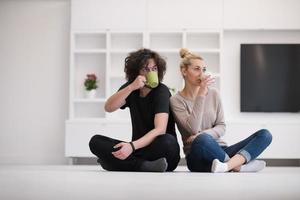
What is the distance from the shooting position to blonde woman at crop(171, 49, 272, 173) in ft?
Answer: 10.2

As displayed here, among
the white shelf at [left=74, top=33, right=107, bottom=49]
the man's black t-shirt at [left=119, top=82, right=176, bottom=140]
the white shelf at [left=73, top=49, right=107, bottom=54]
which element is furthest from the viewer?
the white shelf at [left=74, top=33, right=107, bottom=49]

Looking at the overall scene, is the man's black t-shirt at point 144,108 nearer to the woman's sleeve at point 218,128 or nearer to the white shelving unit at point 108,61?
the woman's sleeve at point 218,128

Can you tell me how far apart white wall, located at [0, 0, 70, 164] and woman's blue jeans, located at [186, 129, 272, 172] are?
3.85m

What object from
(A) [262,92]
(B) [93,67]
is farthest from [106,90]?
(A) [262,92]

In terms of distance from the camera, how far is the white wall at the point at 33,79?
6875 millimetres

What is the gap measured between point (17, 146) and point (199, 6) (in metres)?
2.73

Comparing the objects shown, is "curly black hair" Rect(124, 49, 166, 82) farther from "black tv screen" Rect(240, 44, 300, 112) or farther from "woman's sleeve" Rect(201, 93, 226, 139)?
"black tv screen" Rect(240, 44, 300, 112)

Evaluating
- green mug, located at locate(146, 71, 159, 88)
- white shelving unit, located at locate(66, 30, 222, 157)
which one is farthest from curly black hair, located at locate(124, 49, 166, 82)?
white shelving unit, located at locate(66, 30, 222, 157)

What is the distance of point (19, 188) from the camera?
6.02 ft

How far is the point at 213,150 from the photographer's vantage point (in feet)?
10.1

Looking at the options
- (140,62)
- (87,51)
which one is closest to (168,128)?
(140,62)

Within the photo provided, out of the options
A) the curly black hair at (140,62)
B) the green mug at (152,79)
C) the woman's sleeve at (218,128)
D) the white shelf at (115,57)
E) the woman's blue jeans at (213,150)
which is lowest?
the woman's blue jeans at (213,150)

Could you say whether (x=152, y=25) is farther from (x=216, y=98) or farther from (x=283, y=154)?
(x=216, y=98)

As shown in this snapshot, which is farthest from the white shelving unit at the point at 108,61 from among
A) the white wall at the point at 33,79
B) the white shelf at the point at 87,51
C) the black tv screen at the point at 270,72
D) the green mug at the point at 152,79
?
the green mug at the point at 152,79
